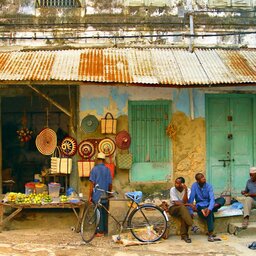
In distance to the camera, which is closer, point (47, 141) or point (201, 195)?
point (201, 195)

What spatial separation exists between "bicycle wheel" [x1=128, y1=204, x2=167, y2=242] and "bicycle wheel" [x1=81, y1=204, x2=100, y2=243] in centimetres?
70

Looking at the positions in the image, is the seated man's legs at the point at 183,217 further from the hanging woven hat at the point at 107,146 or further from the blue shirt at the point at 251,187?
the hanging woven hat at the point at 107,146

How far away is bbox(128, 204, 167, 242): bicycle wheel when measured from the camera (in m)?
9.27

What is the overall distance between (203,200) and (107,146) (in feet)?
8.80

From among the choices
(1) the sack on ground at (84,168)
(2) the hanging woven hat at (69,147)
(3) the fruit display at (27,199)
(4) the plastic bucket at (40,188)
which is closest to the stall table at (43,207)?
(3) the fruit display at (27,199)

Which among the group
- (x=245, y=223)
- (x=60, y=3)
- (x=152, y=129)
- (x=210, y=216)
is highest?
(x=60, y=3)

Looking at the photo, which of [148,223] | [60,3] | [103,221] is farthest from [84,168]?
[60,3]

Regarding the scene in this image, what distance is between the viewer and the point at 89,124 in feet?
36.5

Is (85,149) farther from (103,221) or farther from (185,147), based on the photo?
(185,147)

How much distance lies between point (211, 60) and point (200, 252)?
4.52 m

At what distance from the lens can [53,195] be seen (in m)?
→ 11.0

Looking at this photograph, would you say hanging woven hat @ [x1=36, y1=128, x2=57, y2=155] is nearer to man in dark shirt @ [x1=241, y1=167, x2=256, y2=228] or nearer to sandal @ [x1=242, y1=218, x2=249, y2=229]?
man in dark shirt @ [x1=241, y1=167, x2=256, y2=228]

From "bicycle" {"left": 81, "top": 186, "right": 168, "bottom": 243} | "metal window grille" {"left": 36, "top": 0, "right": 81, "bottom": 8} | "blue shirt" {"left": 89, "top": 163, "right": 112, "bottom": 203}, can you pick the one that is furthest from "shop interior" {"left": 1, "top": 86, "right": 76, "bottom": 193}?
"bicycle" {"left": 81, "top": 186, "right": 168, "bottom": 243}

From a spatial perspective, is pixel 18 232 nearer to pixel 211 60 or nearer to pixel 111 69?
pixel 111 69
